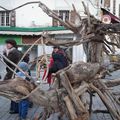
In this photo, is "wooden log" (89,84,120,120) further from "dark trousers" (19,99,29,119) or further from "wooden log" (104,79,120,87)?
"dark trousers" (19,99,29,119)

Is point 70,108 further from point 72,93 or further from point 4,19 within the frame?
point 4,19

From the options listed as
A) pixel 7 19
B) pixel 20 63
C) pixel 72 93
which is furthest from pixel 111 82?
pixel 7 19

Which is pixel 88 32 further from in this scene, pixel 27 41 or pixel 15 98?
pixel 27 41

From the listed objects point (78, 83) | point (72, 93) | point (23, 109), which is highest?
point (78, 83)

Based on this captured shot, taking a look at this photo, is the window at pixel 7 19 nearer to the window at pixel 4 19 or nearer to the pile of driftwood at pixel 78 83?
the window at pixel 4 19

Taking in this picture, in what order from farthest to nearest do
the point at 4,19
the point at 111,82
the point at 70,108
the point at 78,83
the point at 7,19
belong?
the point at 7,19, the point at 4,19, the point at 111,82, the point at 78,83, the point at 70,108

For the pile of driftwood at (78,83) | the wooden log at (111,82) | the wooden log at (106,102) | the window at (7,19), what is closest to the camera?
the pile of driftwood at (78,83)

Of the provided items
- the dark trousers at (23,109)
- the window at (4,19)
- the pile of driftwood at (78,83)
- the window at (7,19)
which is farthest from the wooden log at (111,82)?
the window at (4,19)

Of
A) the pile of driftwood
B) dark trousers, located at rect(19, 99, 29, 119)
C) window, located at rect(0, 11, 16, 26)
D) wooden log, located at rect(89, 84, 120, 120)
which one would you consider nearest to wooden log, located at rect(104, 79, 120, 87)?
the pile of driftwood

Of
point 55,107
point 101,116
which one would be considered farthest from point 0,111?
point 55,107

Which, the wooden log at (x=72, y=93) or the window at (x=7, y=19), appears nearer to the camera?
the wooden log at (x=72, y=93)

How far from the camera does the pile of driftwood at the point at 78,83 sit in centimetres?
627

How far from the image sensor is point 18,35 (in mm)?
31688

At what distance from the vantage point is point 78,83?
6668mm
